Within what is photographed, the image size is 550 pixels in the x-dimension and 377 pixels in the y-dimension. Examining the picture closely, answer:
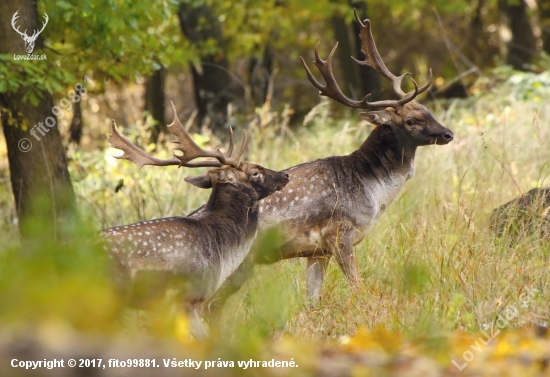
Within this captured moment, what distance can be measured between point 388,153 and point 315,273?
4.02ft

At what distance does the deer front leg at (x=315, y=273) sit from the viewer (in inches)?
270

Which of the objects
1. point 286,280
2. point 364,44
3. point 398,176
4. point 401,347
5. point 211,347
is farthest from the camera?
point 364,44

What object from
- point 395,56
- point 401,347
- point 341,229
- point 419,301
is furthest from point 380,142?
point 395,56

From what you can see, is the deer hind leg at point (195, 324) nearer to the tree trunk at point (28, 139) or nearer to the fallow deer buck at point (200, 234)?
the fallow deer buck at point (200, 234)

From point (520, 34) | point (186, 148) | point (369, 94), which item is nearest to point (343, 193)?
point (369, 94)

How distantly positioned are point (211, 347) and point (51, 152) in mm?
5962

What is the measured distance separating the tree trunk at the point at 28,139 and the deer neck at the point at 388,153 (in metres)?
2.90

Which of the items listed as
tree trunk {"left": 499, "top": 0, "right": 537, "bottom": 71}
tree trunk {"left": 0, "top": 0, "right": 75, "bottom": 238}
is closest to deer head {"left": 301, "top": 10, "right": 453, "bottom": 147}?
tree trunk {"left": 0, "top": 0, "right": 75, "bottom": 238}

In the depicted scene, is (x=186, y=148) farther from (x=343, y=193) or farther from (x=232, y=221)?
(x=343, y=193)

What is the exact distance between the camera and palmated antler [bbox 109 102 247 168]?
21.0 feet

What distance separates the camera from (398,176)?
290 inches

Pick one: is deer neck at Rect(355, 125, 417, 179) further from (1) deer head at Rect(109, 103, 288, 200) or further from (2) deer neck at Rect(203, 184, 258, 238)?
(2) deer neck at Rect(203, 184, 258, 238)

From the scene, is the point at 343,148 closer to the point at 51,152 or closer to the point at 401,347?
the point at 51,152

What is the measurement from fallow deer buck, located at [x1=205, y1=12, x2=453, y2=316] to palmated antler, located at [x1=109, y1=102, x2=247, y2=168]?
2.02 ft
